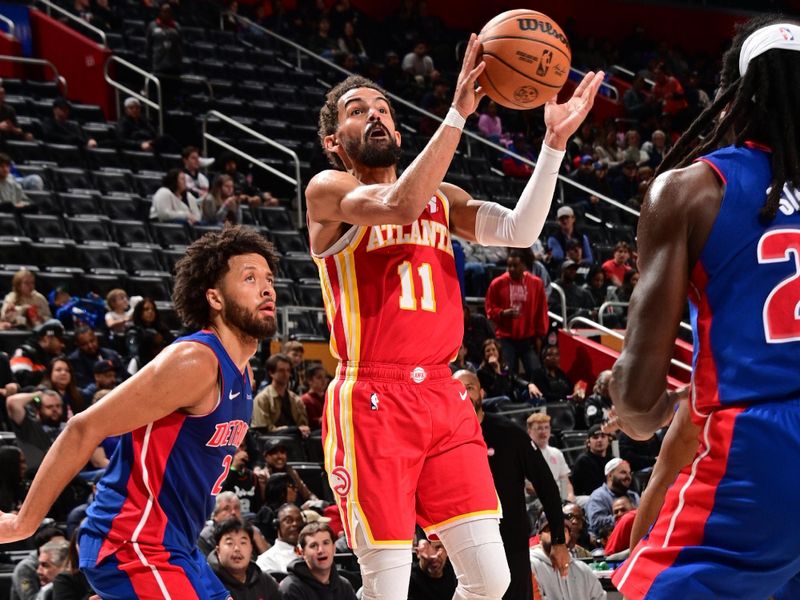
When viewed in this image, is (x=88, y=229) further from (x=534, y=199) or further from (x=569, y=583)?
(x=534, y=199)

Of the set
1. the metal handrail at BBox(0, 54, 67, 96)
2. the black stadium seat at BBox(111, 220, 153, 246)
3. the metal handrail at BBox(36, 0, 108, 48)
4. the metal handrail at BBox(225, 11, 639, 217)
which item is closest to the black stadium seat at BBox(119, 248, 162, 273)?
the black stadium seat at BBox(111, 220, 153, 246)

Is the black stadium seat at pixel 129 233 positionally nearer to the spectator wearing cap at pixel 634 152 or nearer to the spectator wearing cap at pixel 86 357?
the spectator wearing cap at pixel 86 357

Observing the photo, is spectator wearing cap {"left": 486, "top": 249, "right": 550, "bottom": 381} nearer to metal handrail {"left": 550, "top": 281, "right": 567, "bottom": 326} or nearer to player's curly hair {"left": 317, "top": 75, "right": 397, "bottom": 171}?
metal handrail {"left": 550, "top": 281, "right": 567, "bottom": 326}

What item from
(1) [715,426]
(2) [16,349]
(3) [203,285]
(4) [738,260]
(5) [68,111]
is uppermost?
(4) [738,260]

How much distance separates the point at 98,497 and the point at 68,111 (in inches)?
454

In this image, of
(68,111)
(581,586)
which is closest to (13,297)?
(68,111)

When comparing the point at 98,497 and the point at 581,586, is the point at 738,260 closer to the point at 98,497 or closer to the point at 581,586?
the point at 98,497

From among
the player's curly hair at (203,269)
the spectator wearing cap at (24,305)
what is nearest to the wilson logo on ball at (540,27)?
the player's curly hair at (203,269)

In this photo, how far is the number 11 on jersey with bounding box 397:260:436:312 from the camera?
4.46m

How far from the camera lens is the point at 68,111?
14.7 meters

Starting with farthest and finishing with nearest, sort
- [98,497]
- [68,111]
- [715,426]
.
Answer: [68,111] → [98,497] → [715,426]

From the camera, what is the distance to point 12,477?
8.17 meters

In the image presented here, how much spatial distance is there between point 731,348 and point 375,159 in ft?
7.81

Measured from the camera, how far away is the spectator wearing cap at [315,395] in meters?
10.5
